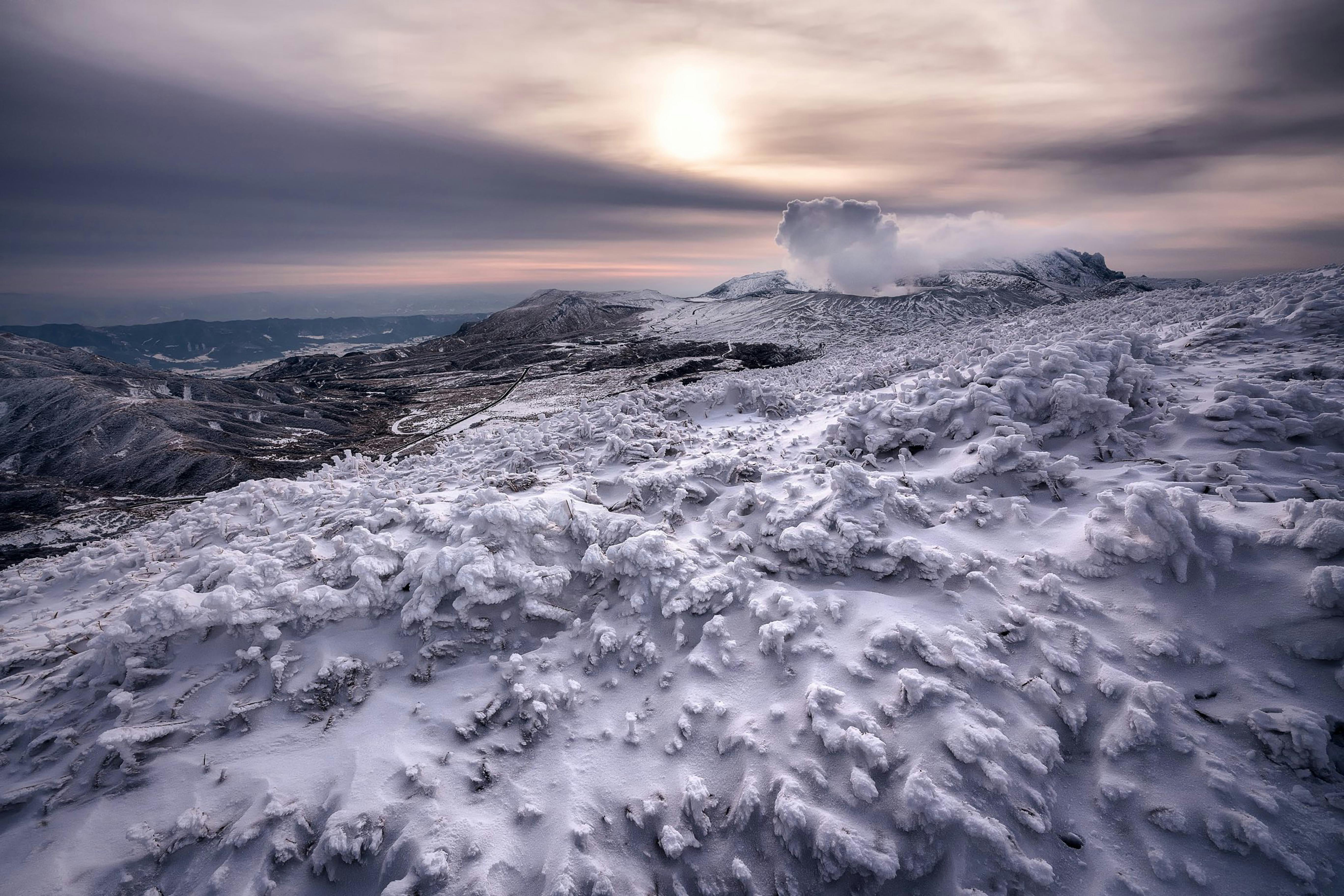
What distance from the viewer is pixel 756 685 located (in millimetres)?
6223

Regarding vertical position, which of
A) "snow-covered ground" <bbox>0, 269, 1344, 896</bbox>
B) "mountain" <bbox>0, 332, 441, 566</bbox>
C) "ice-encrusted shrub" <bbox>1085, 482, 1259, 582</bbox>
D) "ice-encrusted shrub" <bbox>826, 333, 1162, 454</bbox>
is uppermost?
Answer: "ice-encrusted shrub" <bbox>826, 333, 1162, 454</bbox>

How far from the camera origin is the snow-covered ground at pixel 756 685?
4.69 meters

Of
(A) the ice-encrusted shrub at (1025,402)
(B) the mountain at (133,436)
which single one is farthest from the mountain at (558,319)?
(A) the ice-encrusted shrub at (1025,402)

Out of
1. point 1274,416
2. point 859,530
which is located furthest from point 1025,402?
point 859,530

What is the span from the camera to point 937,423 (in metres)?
11.2

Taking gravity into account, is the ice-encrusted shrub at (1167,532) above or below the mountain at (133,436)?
above

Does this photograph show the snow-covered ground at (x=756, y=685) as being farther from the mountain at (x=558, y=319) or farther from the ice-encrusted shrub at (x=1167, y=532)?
the mountain at (x=558, y=319)

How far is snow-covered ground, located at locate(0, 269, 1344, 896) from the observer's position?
185 inches

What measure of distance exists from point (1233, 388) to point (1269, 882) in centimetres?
967

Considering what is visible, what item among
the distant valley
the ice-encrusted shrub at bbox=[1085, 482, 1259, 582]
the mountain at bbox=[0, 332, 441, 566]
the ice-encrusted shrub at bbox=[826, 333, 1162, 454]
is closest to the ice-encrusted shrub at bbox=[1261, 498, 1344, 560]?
the ice-encrusted shrub at bbox=[1085, 482, 1259, 582]

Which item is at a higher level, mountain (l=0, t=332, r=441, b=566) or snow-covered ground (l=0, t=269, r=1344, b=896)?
snow-covered ground (l=0, t=269, r=1344, b=896)

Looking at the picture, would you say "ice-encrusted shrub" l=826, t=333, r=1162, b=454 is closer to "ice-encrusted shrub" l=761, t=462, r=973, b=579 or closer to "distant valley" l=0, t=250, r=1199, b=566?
"ice-encrusted shrub" l=761, t=462, r=973, b=579

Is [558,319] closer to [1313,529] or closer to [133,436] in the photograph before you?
[133,436]

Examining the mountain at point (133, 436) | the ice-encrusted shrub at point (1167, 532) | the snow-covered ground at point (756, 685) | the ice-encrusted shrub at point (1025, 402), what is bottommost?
the mountain at point (133, 436)
